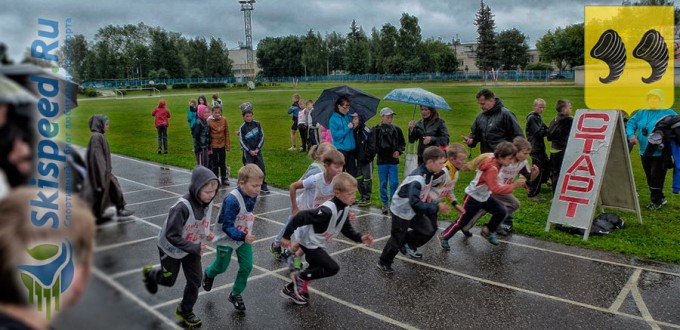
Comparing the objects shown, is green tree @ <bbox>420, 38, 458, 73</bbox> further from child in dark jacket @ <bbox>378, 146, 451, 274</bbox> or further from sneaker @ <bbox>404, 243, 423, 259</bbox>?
child in dark jacket @ <bbox>378, 146, 451, 274</bbox>

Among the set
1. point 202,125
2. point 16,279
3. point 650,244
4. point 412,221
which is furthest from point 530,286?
point 202,125

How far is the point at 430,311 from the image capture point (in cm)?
532

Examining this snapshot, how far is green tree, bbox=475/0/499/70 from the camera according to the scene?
75438 mm

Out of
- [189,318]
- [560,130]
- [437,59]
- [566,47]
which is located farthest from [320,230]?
[566,47]

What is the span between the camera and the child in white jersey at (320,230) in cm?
505

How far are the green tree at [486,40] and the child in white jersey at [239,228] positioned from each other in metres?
75.8

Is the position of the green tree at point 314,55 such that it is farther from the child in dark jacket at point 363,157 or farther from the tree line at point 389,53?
the child in dark jacket at point 363,157

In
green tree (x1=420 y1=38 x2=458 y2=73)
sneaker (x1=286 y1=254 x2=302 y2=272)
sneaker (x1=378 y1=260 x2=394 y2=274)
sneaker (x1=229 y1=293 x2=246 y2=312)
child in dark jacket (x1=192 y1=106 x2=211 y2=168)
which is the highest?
green tree (x1=420 y1=38 x2=458 y2=73)

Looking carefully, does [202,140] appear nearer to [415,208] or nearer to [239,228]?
[415,208]

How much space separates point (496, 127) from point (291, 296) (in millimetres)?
4835

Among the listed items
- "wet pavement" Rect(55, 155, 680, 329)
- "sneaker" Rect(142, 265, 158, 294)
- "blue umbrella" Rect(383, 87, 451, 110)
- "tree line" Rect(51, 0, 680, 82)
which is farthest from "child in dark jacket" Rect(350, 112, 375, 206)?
"tree line" Rect(51, 0, 680, 82)

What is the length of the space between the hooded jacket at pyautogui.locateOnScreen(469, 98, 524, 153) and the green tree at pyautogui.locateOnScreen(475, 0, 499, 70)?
71091 millimetres

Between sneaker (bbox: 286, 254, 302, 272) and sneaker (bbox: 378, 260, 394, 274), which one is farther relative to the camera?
sneaker (bbox: 378, 260, 394, 274)

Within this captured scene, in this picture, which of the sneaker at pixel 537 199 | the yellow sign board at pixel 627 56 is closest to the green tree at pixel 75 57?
the yellow sign board at pixel 627 56
